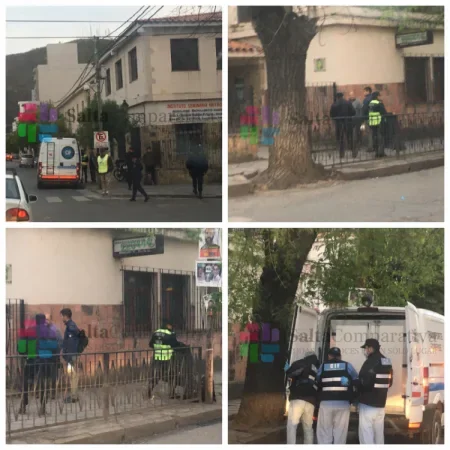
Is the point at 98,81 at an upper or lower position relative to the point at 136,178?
upper

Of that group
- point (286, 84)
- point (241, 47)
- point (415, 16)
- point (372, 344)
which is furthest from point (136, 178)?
point (415, 16)

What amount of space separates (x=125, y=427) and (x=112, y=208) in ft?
7.39

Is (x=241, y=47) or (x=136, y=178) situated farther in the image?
(x=136, y=178)

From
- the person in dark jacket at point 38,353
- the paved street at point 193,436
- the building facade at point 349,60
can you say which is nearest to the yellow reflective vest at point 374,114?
the building facade at point 349,60

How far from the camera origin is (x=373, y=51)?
8.70m

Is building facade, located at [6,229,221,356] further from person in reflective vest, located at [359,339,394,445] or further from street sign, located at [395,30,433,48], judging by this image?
street sign, located at [395,30,433,48]

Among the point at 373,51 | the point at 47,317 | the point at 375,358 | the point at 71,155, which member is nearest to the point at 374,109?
the point at 373,51

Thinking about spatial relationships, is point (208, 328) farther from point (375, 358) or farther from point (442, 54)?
point (442, 54)

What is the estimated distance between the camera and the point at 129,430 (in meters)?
8.45

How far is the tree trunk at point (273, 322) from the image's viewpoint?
849 cm

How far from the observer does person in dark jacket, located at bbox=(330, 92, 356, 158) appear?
8719 mm

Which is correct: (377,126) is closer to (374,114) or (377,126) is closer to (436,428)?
(374,114)

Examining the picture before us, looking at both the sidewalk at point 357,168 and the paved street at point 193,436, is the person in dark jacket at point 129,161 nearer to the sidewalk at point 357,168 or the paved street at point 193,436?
the sidewalk at point 357,168

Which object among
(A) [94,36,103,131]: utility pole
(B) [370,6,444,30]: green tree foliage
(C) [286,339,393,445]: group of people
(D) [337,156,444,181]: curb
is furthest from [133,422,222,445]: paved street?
(B) [370,6,444,30]: green tree foliage
